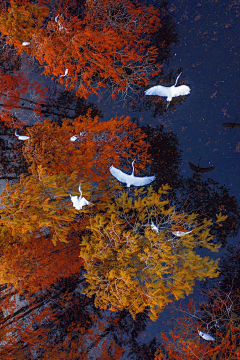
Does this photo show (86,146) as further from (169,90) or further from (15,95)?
(15,95)

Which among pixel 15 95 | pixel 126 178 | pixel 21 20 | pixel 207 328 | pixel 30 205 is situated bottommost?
pixel 207 328

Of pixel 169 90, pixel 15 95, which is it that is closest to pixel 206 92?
pixel 169 90

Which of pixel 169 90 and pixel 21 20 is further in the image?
pixel 21 20

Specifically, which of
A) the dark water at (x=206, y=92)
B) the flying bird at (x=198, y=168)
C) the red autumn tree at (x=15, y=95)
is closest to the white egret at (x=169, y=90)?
the dark water at (x=206, y=92)

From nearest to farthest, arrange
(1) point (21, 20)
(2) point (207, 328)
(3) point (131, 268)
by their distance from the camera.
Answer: (3) point (131, 268), (1) point (21, 20), (2) point (207, 328)

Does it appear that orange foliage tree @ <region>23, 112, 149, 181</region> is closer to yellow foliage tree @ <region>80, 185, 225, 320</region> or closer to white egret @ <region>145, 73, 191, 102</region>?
white egret @ <region>145, 73, 191, 102</region>

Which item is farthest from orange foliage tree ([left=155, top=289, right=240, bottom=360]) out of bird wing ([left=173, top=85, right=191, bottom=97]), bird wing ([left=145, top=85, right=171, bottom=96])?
bird wing ([left=145, top=85, right=171, bottom=96])
